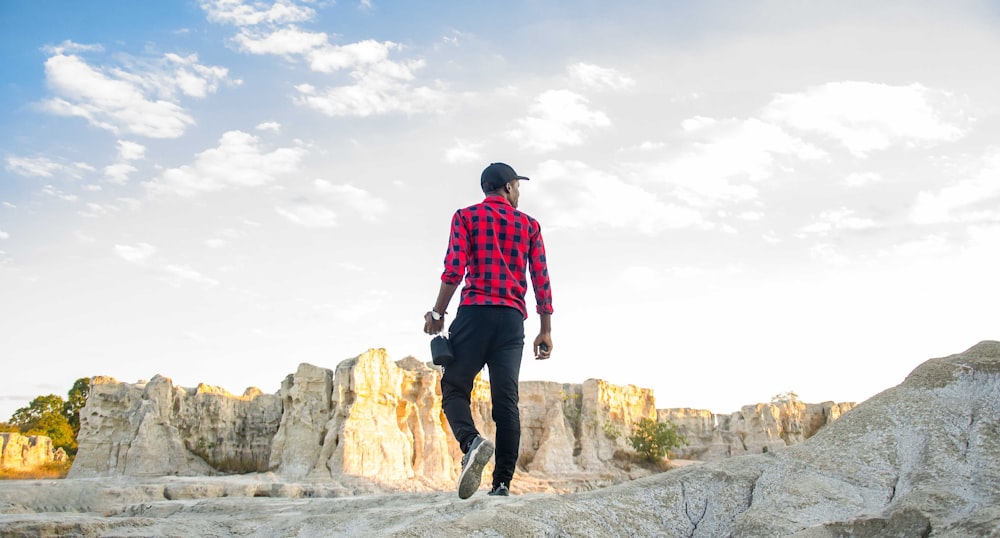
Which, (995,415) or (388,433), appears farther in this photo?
(388,433)

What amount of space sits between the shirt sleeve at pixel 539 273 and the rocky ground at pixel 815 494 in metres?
1.35

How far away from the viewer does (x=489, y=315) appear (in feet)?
14.6

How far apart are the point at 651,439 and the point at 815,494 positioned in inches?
1888

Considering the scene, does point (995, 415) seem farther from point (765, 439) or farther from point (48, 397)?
point (765, 439)

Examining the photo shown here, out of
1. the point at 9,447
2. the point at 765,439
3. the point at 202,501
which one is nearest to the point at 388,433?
the point at 9,447

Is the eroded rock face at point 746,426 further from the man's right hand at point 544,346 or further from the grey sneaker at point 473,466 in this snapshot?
the grey sneaker at point 473,466

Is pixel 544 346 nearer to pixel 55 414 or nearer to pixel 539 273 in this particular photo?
pixel 539 273

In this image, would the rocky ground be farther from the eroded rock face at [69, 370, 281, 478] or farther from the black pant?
the eroded rock face at [69, 370, 281, 478]

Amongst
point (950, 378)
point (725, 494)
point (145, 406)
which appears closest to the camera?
point (725, 494)

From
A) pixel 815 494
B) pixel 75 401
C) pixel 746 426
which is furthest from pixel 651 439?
pixel 815 494

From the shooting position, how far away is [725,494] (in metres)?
3.72

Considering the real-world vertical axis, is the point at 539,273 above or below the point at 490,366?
above

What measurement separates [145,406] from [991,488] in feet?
96.4

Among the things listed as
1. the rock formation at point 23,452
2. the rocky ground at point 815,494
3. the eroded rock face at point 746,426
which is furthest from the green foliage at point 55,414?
the rocky ground at point 815,494
